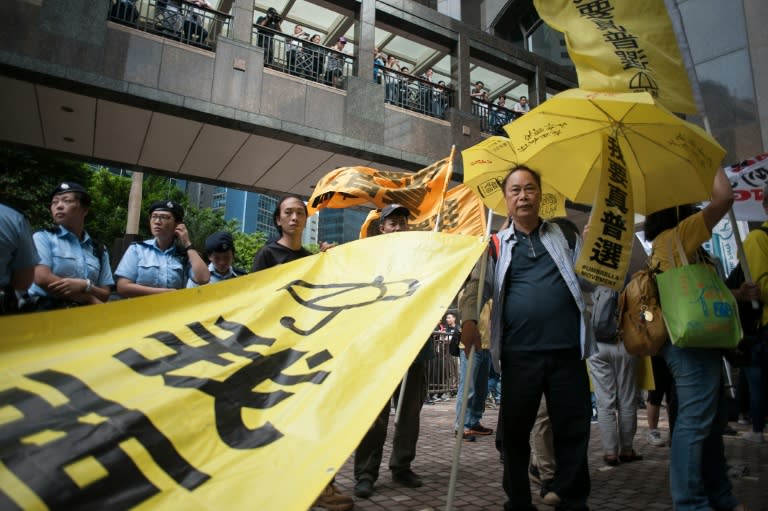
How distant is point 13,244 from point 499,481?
361 centimetres

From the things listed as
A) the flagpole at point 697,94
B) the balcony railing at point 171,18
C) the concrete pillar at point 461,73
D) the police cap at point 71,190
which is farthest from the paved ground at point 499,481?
the concrete pillar at point 461,73

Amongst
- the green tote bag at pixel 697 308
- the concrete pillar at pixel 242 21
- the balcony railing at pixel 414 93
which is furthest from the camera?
the balcony railing at pixel 414 93

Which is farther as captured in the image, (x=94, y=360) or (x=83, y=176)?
(x=83, y=176)

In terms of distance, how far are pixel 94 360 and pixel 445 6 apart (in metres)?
20.0

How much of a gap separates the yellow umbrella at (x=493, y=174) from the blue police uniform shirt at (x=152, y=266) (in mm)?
2630

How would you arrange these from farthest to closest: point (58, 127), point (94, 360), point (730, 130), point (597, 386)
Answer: point (730, 130), point (58, 127), point (597, 386), point (94, 360)

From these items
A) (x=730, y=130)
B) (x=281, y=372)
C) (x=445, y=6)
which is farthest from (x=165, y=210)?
(x=445, y=6)

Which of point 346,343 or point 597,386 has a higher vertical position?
point 346,343

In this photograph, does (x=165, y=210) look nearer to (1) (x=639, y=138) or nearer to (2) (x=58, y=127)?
(1) (x=639, y=138)

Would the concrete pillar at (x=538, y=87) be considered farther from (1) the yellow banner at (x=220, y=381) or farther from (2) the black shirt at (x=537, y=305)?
(1) the yellow banner at (x=220, y=381)

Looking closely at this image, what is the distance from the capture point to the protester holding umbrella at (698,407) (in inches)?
99.8

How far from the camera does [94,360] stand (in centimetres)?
204

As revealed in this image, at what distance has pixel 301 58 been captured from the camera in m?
11.4
